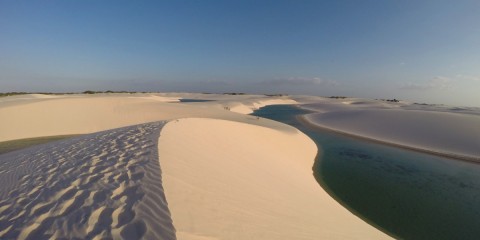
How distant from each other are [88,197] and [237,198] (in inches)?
108

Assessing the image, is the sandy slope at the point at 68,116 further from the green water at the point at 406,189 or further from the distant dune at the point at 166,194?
the green water at the point at 406,189

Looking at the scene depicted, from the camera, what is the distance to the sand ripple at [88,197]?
346cm

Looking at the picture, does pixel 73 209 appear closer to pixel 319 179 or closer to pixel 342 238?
pixel 342 238

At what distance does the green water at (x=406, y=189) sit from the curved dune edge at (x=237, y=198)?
62.7 inches

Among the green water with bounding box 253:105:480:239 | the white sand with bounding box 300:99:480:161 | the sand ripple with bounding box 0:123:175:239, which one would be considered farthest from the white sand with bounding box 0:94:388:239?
the white sand with bounding box 300:99:480:161

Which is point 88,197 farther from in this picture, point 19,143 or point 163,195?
point 19,143

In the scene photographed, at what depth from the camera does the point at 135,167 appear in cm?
556

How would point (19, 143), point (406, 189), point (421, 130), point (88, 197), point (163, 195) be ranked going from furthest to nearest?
point (421, 130) < point (19, 143) < point (406, 189) < point (88, 197) < point (163, 195)

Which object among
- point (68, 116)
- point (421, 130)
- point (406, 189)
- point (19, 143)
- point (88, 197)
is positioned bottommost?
point (406, 189)

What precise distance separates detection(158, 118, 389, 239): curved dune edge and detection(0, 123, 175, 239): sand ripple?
1.09ft

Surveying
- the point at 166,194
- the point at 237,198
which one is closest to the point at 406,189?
the point at 237,198

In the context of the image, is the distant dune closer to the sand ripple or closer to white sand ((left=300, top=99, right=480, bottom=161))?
the sand ripple

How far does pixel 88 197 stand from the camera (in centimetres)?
436

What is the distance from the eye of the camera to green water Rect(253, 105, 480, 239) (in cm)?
703
